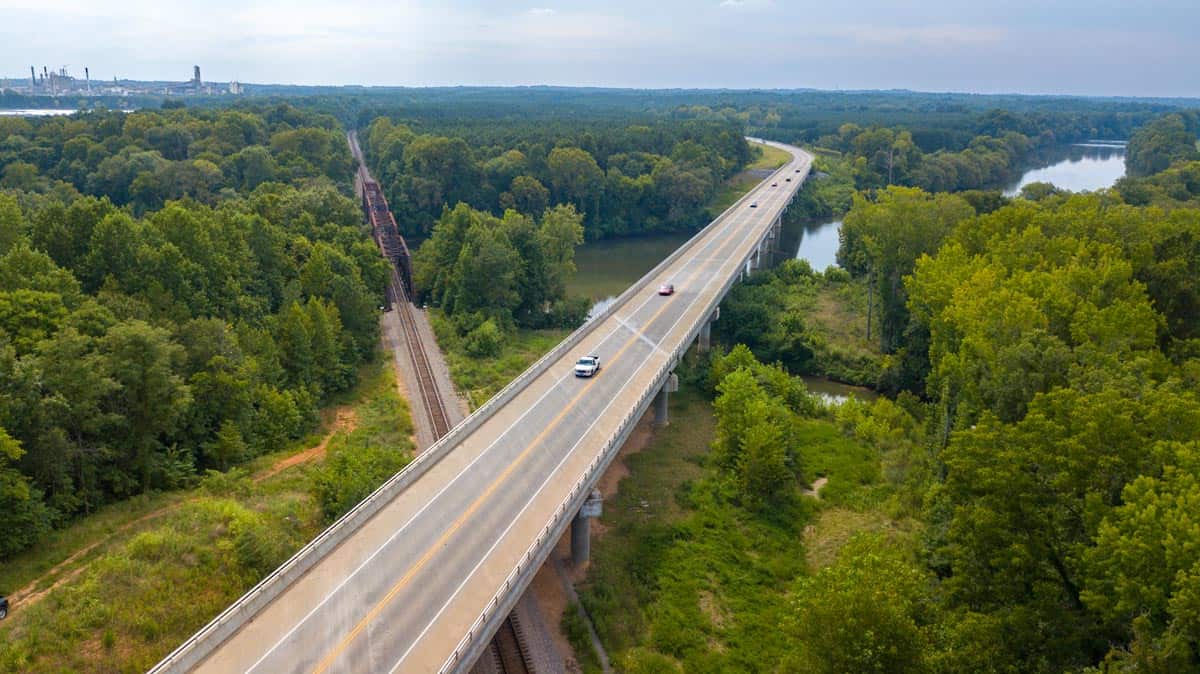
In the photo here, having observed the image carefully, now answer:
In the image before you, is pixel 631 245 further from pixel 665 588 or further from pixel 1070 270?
pixel 665 588

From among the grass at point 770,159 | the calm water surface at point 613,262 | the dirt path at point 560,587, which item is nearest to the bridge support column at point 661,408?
the dirt path at point 560,587

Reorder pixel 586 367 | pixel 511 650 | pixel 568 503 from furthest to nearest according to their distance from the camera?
1. pixel 586 367
2. pixel 568 503
3. pixel 511 650

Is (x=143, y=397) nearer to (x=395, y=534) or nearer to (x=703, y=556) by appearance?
(x=395, y=534)

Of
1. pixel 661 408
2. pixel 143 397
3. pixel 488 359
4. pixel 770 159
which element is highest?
pixel 770 159

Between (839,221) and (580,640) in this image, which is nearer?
(580,640)

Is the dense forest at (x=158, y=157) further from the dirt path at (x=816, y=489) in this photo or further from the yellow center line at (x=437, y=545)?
the dirt path at (x=816, y=489)

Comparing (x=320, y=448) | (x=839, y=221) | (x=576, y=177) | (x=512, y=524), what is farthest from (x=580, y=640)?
(x=839, y=221)

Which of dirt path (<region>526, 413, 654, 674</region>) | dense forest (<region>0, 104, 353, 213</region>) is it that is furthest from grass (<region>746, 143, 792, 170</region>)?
dirt path (<region>526, 413, 654, 674</region>)
